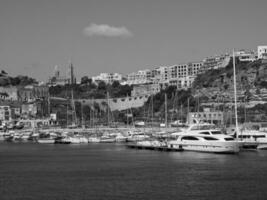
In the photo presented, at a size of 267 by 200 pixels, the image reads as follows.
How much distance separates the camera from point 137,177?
43.6 m

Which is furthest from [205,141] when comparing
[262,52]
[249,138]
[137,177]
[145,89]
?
[145,89]

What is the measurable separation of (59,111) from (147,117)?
110 ft

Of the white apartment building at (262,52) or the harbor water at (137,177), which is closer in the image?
the harbor water at (137,177)

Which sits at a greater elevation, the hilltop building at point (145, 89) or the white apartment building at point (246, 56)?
the white apartment building at point (246, 56)

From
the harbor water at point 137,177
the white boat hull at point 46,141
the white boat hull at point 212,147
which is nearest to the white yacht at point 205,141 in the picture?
the white boat hull at point 212,147

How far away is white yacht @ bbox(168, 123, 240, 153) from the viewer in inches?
2315

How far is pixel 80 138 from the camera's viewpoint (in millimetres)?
92625

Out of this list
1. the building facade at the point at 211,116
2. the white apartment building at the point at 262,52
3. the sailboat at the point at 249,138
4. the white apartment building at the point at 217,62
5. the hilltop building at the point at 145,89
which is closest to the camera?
the sailboat at the point at 249,138

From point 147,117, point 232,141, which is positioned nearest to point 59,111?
point 147,117

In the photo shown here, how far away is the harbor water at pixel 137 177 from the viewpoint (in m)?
36.2

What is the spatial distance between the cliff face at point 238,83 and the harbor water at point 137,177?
80092 mm

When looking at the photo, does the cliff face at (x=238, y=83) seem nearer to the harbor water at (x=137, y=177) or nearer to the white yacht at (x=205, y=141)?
the white yacht at (x=205, y=141)

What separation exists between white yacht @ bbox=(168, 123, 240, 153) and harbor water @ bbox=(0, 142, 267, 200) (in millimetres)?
1121

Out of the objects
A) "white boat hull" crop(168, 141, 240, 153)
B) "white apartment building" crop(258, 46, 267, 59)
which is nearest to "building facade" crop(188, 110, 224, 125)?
"white boat hull" crop(168, 141, 240, 153)
